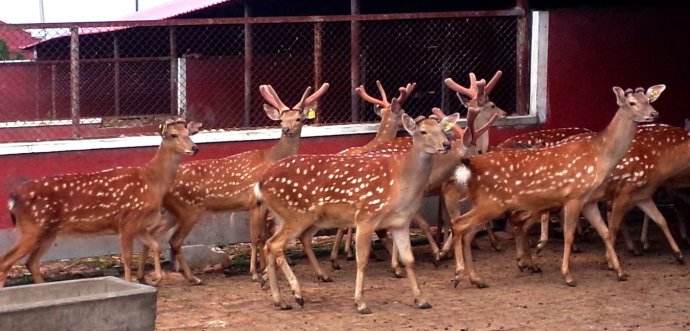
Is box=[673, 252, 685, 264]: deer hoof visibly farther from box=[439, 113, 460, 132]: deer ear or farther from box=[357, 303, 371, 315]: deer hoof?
box=[357, 303, 371, 315]: deer hoof

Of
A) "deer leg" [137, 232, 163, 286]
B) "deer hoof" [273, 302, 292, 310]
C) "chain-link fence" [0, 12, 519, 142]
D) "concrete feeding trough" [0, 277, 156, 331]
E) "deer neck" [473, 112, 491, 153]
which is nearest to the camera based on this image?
"concrete feeding trough" [0, 277, 156, 331]

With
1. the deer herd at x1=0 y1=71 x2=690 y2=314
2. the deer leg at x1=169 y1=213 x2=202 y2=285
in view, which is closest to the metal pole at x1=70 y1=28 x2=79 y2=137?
the deer herd at x1=0 y1=71 x2=690 y2=314

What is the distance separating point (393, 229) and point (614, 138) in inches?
78.0

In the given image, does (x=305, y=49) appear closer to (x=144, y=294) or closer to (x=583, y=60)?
(x=583, y=60)

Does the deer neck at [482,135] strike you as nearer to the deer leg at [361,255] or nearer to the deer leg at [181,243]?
the deer leg at [361,255]

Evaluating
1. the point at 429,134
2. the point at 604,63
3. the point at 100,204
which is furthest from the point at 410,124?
the point at 604,63

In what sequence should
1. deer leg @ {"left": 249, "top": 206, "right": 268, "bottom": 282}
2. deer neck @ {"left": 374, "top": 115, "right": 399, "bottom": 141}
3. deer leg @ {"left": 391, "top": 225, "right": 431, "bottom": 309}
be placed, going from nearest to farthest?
deer leg @ {"left": 391, "top": 225, "right": 431, "bottom": 309} → deer leg @ {"left": 249, "top": 206, "right": 268, "bottom": 282} → deer neck @ {"left": 374, "top": 115, "right": 399, "bottom": 141}

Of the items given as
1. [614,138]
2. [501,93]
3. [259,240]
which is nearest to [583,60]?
[501,93]

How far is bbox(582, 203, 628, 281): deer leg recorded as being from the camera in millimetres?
9945

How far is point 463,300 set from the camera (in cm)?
923

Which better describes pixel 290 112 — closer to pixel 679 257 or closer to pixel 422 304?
pixel 422 304

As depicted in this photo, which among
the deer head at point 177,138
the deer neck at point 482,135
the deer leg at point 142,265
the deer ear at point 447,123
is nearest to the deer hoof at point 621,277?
the deer neck at point 482,135

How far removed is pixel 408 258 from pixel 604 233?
1.97m

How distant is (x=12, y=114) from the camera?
666 inches
